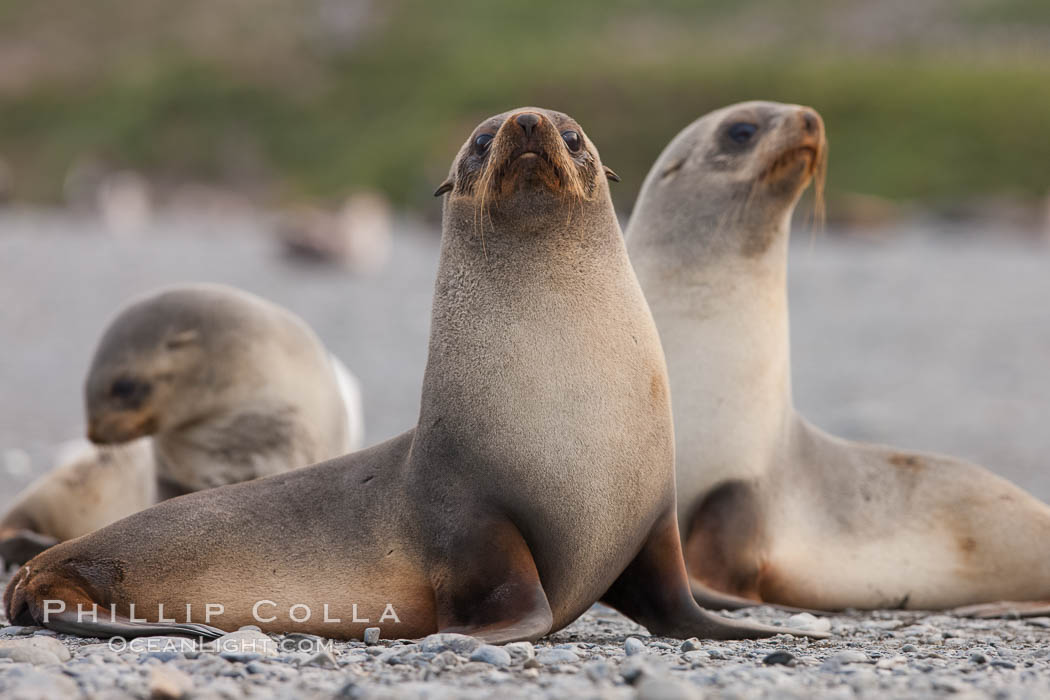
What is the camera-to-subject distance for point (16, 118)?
47531mm

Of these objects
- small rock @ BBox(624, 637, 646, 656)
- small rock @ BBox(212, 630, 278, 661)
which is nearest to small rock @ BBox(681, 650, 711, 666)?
small rock @ BBox(624, 637, 646, 656)

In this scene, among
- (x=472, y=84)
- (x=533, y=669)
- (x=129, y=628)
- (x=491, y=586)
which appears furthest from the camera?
(x=472, y=84)

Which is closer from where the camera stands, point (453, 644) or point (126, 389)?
point (453, 644)

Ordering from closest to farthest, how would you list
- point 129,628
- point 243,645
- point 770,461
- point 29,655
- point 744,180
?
point 29,655, point 243,645, point 129,628, point 770,461, point 744,180

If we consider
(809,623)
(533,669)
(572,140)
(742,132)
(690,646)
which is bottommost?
(809,623)

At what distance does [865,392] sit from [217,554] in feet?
25.6

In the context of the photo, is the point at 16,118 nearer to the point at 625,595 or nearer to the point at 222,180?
the point at 222,180

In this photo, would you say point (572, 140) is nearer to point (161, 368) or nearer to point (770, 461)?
point (770, 461)

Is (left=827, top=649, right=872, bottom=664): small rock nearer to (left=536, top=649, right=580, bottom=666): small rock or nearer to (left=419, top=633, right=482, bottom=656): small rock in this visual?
(left=536, top=649, right=580, bottom=666): small rock

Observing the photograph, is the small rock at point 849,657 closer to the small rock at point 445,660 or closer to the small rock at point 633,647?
the small rock at point 633,647

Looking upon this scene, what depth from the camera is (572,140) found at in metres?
4.35

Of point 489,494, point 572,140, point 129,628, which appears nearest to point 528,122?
point 572,140

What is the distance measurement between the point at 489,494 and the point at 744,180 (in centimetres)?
249

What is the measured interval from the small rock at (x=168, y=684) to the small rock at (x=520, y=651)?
0.80 m
